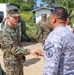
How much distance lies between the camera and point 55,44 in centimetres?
275

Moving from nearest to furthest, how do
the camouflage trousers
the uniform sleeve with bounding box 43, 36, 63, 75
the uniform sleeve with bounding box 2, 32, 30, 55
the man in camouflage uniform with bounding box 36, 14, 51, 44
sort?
the uniform sleeve with bounding box 43, 36, 63, 75
the uniform sleeve with bounding box 2, 32, 30, 55
the camouflage trousers
the man in camouflage uniform with bounding box 36, 14, 51, 44

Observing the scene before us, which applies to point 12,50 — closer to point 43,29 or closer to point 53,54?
point 53,54

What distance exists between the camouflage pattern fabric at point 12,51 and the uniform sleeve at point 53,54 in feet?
4.25

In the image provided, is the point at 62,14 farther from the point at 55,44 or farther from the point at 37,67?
the point at 37,67

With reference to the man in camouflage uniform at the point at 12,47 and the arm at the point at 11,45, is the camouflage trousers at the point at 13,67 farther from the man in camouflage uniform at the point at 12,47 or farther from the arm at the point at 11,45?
the arm at the point at 11,45

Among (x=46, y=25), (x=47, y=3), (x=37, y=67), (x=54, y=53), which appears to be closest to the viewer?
(x=54, y=53)

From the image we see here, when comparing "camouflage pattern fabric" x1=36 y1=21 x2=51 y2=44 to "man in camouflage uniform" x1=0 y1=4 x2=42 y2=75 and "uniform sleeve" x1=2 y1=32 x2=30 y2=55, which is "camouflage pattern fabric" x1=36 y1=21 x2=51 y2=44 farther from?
"uniform sleeve" x1=2 y1=32 x2=30 y2=55

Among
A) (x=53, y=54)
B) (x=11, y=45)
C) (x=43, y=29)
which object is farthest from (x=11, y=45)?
(x=43, y=29)

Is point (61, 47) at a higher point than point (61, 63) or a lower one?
higher

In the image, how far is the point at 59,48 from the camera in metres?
2.76

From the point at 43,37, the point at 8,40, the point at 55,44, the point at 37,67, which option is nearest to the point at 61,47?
the point at 55,44

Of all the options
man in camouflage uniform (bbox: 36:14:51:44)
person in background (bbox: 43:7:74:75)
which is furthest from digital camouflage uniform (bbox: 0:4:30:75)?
man in camouflage uniform (bbox: 36:14:51:44)

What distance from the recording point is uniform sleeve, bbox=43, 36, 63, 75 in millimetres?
2755

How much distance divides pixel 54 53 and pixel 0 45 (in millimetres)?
1777
